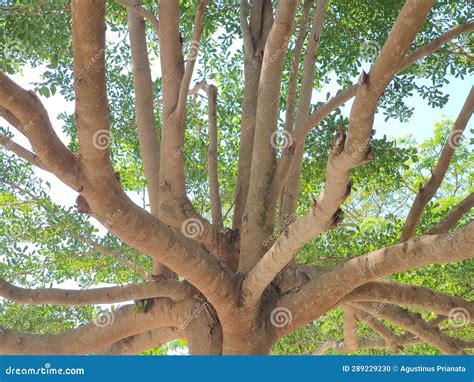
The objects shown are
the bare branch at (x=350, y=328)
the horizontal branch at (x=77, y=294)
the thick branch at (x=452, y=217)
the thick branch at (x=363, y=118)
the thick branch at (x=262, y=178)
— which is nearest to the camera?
the thick branch at (x=363, y=118)

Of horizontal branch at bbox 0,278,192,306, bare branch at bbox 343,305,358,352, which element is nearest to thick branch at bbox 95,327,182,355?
horizontal branch at bbox 0,278,192,306

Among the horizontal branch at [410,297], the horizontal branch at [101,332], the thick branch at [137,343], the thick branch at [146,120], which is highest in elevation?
the thick branch at [146,120]

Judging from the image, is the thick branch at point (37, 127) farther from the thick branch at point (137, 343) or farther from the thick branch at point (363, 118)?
the thick branch at point (137, 343)

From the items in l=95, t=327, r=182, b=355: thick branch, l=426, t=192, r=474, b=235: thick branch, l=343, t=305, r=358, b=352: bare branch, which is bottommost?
l=95, t=327, r=182, b=355: thick branch

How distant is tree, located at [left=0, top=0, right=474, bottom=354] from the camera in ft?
11.6

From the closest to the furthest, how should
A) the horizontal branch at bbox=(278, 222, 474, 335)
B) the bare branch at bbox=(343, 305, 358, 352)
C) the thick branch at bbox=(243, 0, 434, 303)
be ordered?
the thick branch at bbox=(243, 0, 434, 303) < the horizontal branch at bbox=(278, 222, 474, 335) < the bare branch at bbox=(343, 305, 358, 352)

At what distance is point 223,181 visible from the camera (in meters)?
8.09

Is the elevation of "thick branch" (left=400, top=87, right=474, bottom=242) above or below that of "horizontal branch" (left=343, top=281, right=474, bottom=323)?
above

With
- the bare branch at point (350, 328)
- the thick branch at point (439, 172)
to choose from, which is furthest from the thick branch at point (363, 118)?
the bare branch at point (350, 328)

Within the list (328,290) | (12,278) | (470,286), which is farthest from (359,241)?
(12,278)

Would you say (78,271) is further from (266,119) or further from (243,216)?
(266,119)

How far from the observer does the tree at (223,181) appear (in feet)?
11.6

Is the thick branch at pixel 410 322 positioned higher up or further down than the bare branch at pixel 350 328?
further down

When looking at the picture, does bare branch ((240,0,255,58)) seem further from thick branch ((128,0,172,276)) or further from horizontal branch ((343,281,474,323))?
horizontal branch ((343,281,474,323))
